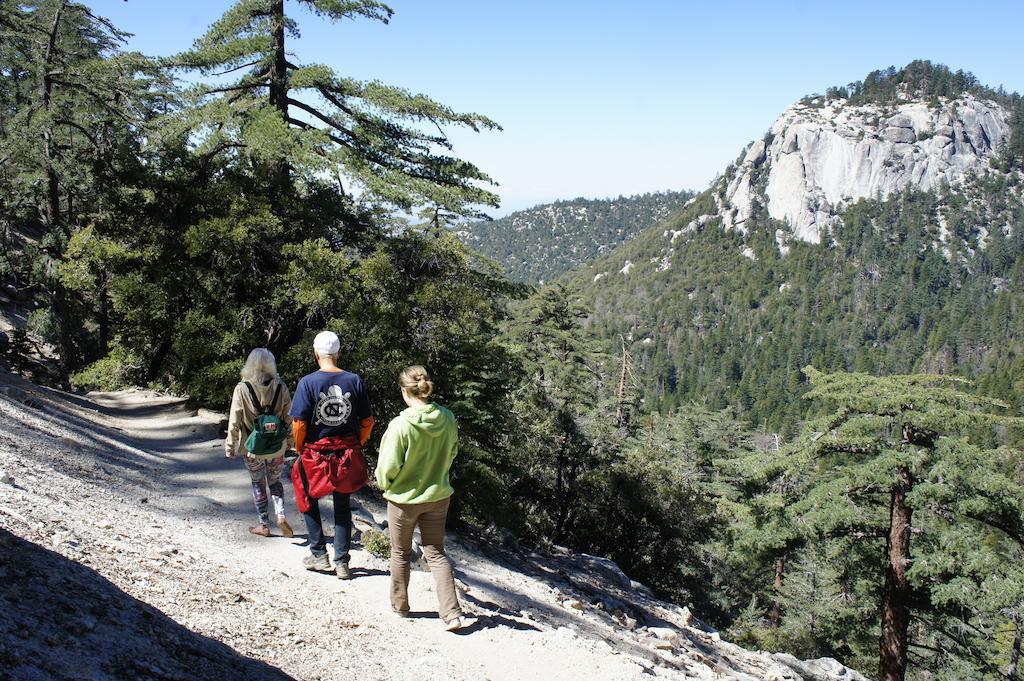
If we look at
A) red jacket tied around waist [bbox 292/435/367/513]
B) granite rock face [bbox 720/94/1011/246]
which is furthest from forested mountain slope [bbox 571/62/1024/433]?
red jacket tied around waist [bbox 292/435/367/513]

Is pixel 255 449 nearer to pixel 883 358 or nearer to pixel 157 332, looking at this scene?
pixel 157 332

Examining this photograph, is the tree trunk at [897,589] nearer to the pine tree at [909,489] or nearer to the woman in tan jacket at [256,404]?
the pine tree at [909,489]

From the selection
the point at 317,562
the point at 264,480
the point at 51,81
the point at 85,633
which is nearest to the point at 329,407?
the point at 317,562

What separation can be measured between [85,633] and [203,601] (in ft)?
4.02

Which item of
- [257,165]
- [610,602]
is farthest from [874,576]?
[257,165]

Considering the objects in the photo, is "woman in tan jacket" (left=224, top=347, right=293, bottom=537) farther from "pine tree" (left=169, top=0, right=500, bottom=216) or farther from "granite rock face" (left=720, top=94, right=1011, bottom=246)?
"granite rock face" (left=720, top=94, right=1011, bottom=246)

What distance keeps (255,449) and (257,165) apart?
26.4 feet

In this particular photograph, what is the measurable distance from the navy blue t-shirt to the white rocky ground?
128cm

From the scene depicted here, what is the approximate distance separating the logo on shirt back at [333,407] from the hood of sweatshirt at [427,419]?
0.70m

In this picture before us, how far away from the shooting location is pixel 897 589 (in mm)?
11742

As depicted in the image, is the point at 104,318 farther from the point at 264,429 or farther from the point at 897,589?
the point at 897,589

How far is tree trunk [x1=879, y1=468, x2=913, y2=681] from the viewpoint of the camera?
458 inches

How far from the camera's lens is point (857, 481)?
1155cm

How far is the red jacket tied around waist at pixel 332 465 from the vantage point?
508 cm
